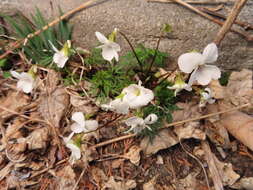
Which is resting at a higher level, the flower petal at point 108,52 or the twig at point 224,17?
the twig at point 224,17

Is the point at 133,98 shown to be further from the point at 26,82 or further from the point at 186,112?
the point at 26,82

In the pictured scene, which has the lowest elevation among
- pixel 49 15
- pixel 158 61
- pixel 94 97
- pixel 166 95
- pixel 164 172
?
pixel 164 172

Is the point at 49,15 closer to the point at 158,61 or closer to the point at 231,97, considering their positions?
the point at 158,61

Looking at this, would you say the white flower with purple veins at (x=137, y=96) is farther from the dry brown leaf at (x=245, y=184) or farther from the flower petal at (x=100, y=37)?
the dry brown leaf at (x=245, y=184)

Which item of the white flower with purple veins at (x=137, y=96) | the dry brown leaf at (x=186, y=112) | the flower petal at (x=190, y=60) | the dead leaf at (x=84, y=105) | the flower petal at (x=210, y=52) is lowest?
the dead leaf at (x=84, y=105)

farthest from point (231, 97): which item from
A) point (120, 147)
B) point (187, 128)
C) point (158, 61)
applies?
point (120, 147)

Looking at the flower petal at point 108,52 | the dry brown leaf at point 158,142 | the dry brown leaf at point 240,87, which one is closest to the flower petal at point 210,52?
the flower petal at point 108,52
